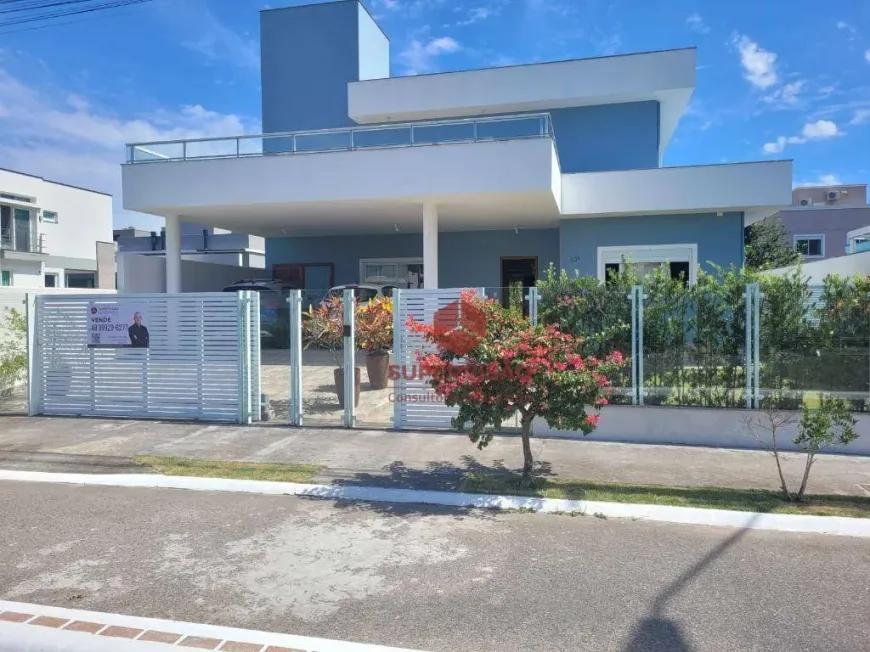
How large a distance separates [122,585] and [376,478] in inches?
108

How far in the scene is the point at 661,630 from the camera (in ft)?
11.3

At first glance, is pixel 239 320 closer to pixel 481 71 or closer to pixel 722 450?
pixel 722 450

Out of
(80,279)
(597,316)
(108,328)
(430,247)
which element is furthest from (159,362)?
(80,279)

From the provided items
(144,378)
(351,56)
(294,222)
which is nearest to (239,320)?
(144,378)

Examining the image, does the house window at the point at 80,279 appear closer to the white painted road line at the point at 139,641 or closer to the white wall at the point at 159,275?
the white wall at the point at 159,275

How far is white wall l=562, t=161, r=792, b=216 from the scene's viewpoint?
14.6 meters

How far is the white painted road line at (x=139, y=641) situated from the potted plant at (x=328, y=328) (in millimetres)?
5629

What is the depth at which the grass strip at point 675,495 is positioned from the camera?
542cm

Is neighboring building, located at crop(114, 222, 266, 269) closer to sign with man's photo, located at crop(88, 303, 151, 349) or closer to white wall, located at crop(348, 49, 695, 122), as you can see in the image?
white wall, located at crop(348, 49, 695, 122)

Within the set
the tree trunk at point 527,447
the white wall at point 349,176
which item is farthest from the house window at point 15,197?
the tree trunk at point 527,447

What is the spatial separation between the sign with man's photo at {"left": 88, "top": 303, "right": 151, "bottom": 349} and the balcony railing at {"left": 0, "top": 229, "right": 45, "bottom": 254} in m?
30.4

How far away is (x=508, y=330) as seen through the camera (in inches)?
246

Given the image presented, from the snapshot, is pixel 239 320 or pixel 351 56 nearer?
pixel 239 320

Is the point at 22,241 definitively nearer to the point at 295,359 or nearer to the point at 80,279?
the point at 80,279
